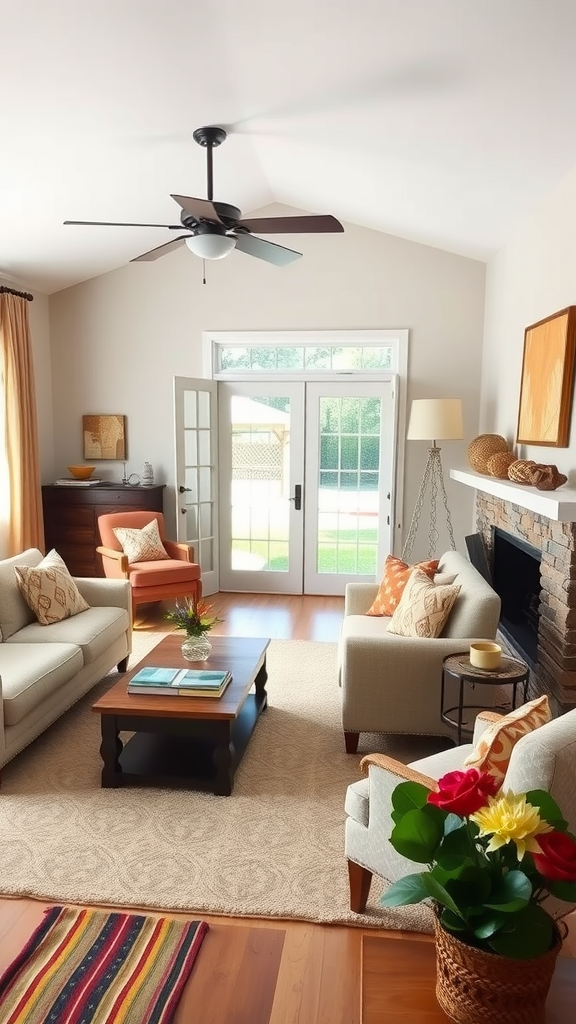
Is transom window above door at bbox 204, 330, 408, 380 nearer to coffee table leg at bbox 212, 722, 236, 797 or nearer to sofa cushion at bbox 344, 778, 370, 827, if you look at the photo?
coffee table leg at bbox 212, 722, 236, 797

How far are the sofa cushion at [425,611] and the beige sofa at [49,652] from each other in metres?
1.65

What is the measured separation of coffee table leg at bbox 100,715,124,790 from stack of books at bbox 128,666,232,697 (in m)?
0.19

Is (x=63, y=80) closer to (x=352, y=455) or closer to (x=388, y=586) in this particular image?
(x=388, y=586)

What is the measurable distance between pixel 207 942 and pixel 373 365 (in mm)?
4979

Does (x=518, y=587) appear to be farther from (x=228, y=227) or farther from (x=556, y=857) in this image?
(x=556, y=857)

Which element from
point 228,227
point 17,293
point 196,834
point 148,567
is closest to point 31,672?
point 196,834

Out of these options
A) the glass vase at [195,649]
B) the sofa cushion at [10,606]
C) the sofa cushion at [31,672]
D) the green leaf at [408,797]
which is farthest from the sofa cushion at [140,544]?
the green leaf at [408,797]

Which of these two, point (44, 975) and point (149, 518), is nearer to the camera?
point (44, 975)

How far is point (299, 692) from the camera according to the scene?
4188 mm

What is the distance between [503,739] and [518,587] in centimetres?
272

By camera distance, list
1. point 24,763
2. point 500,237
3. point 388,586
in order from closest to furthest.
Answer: point 24,763 < point 388,586 < point 500,237

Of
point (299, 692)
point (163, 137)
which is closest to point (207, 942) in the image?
point (299, 692)

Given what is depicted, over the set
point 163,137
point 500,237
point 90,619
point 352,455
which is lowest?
point 90,619

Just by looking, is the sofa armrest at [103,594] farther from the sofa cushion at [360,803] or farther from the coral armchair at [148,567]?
the sofa cushion at [360,803]
